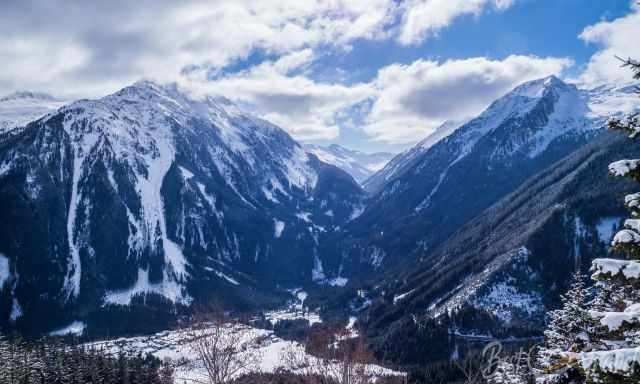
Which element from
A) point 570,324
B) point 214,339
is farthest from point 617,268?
point 214,339

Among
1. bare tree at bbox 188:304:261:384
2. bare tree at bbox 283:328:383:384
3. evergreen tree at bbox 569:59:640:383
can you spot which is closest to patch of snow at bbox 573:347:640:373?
evergreen tree at bbox 569:59:640:383

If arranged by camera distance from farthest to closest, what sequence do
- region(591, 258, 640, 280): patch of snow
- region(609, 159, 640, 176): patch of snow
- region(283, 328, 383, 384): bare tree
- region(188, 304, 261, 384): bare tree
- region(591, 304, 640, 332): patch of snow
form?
region(283, 328, 383, 384): bare tree → region(188, 304, 261, 384): bare tree → region(609, 159, 640, 176): patch of snow → region(591, 258, 640, 280): patch of snow → region(591, 304, 640, 332): patch of snow

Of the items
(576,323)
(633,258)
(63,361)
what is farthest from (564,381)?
(63,361)

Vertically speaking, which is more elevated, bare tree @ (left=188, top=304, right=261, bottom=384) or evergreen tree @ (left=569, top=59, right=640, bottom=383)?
evergreen tree @ (left=569, top=59, right=640, bottom=383)

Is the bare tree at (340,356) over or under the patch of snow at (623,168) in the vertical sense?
under

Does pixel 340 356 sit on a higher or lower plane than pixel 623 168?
lower

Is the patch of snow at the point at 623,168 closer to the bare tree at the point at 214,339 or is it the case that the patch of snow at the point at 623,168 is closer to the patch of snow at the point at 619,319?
the patch of snow at the point at 619,319

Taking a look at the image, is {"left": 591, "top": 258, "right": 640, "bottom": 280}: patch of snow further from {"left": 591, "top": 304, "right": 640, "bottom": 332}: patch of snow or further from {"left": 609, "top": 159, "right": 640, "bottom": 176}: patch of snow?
{"left": 609, "top": 159, "right": 640, "bottom": 176}: patch of snow

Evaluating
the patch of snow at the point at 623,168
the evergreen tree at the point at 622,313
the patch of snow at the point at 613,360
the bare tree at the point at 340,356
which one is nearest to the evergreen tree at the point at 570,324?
the bare tree at the point at 340,356

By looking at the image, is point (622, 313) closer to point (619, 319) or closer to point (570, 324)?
point (619, 319)

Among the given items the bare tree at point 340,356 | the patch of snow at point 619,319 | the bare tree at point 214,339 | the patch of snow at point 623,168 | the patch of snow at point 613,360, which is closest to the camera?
the patch of snow at point 613,360

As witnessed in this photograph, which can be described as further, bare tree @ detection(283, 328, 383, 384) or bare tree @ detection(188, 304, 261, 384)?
bare tree @ detection(283, 328, 383, 384)

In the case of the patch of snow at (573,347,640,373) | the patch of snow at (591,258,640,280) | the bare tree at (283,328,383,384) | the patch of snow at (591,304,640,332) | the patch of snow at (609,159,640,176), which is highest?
the patch of snow at (609,159,640,176)
